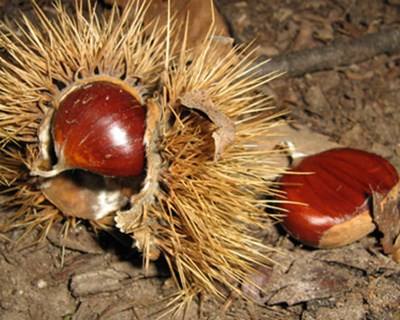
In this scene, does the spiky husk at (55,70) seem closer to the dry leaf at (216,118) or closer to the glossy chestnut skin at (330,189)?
the dry leaf at (216,118)

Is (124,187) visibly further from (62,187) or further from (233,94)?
(233,94)

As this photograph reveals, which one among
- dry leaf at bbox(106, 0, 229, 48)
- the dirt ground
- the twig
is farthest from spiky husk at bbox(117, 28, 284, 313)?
the twig

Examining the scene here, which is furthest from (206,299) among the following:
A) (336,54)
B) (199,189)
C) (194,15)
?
(336,54)

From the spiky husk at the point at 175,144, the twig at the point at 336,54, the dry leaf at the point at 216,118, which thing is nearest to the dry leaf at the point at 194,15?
the twig at the point at 336,54

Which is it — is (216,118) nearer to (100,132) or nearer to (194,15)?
(100,132)

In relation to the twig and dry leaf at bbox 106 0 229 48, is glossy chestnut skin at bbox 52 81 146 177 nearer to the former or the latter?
dry leaf at bbox 106 0 229 48

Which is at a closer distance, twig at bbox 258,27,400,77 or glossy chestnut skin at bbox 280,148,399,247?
glossy chestnut skin at bbox 280,148,399,247
